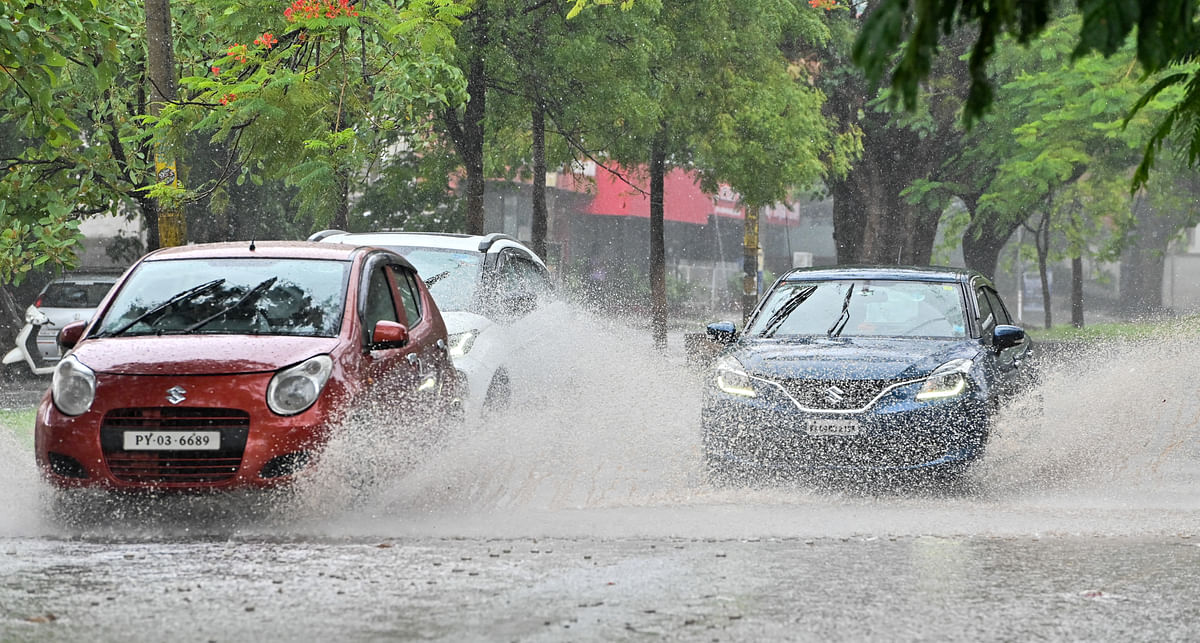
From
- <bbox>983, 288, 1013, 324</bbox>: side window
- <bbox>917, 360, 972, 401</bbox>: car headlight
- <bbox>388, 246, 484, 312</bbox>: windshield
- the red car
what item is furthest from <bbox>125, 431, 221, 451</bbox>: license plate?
<bbox>983, 288, 1013, 324</bbox>: side window

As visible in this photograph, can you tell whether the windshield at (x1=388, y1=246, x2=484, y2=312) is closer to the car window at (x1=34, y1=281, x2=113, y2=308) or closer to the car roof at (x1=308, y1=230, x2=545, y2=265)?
the car roof at (x1=308, y1=230, x2=545, y2=265)

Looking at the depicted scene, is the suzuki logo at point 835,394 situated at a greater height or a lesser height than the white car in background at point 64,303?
lesser

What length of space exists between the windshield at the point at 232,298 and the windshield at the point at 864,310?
361 centimetres

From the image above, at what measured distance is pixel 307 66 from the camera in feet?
50.8

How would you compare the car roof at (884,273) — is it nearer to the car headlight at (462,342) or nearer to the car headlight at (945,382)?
the car headlight at (945,382)

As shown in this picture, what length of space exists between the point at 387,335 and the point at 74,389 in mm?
1742

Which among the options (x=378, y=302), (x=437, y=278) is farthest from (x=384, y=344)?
(x=437, y=278)

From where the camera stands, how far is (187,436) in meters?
8.38

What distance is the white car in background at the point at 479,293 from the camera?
12.1 metres

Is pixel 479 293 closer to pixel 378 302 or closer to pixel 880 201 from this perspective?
pixel 378 302

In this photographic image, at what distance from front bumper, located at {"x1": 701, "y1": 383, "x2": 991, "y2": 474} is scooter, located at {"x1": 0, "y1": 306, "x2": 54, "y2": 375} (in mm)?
14146

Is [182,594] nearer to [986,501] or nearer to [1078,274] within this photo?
[986,501]

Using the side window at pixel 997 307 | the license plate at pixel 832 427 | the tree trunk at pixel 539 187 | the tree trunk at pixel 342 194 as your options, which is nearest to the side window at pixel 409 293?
the license plate at pixel 832 427

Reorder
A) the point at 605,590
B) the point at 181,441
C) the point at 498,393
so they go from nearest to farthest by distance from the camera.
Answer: the point at 605,590
the point at 181,441
the point at 498,393
